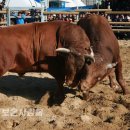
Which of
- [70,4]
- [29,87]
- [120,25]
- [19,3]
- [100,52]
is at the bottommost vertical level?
A: [29,87]

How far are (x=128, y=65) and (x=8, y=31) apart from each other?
4331 mm

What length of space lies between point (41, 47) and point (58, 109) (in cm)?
121

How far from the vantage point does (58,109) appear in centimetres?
691

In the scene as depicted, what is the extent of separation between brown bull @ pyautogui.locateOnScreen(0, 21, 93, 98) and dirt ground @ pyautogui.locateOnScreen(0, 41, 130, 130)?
0.50 metres

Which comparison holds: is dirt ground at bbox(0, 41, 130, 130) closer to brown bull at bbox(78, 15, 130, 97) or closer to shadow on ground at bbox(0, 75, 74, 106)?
shadow on ground at bbox(0, 75, 74, 106)

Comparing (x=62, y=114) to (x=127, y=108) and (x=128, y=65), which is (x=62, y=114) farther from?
(x=128, y=65)

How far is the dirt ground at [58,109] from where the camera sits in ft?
19.9

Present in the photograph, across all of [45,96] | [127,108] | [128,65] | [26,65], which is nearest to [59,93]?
[45,96]

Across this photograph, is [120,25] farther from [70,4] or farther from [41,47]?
[41,47]

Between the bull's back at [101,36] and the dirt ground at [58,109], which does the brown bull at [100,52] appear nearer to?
the bull's back at [101,36]

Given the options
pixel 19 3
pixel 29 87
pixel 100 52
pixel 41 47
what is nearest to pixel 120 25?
pixel 19 3

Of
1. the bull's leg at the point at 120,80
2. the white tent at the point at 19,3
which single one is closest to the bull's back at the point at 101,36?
the bull's leg at the point at 120,80

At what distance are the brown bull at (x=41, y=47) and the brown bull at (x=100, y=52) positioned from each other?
0.25 metres

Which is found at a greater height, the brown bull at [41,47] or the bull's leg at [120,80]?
the brown bull at [41,47]
